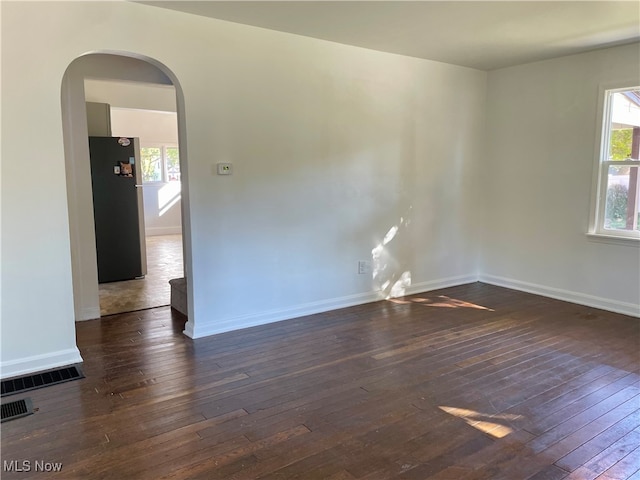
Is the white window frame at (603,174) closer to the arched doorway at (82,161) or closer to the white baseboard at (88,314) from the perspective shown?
the arched doorway at (82,161)

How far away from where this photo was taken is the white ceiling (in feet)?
10.5

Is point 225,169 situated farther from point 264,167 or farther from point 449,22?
point 449,22

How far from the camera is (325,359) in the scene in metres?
3.35

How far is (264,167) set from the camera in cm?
396

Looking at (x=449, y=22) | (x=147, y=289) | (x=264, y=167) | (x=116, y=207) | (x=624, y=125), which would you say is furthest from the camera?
(x=116, y=207)

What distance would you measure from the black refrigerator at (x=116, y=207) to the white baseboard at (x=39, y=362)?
2.55 metres

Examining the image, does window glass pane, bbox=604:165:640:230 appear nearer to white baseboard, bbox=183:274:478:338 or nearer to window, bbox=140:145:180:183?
white baseboard, bbox=183:274:478:338

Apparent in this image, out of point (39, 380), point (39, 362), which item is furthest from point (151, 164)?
point (39, 380)

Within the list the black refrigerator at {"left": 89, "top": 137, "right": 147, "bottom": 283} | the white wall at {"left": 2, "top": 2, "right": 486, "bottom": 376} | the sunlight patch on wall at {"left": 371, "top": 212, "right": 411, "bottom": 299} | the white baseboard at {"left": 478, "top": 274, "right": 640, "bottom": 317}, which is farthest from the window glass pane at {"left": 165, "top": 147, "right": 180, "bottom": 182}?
the white baseboard at {"left": 478, "top": 274, "right": 640, "bottom": 317}

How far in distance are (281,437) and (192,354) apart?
133 centimetres

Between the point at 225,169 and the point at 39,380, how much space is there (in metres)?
1.97

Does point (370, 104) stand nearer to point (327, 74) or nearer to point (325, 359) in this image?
point (327, 74)

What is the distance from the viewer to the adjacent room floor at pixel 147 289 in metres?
4.69

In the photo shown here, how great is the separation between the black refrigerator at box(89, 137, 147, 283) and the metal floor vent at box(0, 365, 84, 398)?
2687 millimetres
